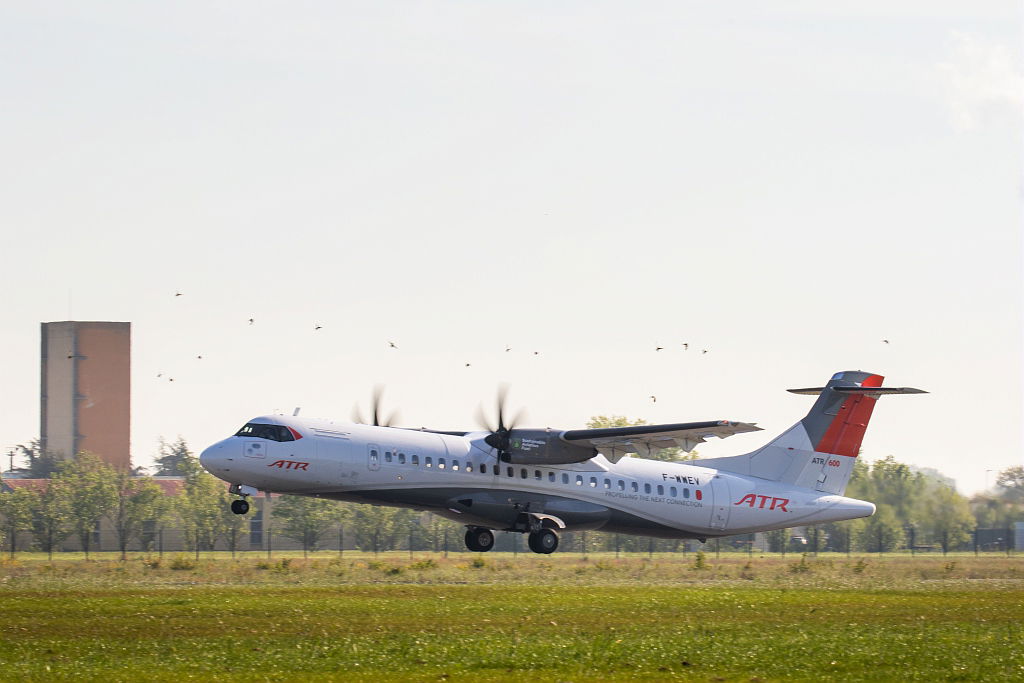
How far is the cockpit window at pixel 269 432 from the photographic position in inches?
1506

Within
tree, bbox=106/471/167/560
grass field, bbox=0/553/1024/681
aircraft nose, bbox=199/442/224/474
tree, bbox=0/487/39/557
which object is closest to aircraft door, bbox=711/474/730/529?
grass field, bbox=0/553/1024/681

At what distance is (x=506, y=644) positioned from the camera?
81.1 ft

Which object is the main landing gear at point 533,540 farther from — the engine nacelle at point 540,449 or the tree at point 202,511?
the tree at point 202,511

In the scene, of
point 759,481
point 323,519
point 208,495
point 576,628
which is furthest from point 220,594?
point 208,495

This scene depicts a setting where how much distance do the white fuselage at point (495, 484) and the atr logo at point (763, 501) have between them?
35 mm

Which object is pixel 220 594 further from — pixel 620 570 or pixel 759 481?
pixel 620 570

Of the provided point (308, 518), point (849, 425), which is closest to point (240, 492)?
point (849, 425)

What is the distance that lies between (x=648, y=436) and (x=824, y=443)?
31.4ft

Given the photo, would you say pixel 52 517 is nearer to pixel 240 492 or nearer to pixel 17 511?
pixel 17 511

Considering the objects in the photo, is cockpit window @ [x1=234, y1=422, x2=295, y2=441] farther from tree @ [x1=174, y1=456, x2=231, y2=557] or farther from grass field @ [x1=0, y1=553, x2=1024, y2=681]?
tree @ [x1=174, y1=456, x2=231, y2=557]

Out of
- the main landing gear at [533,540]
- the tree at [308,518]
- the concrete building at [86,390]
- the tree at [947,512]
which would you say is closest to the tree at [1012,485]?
the tree at [947,512]

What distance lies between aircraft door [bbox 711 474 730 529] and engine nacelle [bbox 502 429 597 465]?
5.49 metres

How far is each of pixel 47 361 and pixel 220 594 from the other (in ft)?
366

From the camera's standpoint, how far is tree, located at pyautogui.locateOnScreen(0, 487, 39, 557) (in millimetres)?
85500
